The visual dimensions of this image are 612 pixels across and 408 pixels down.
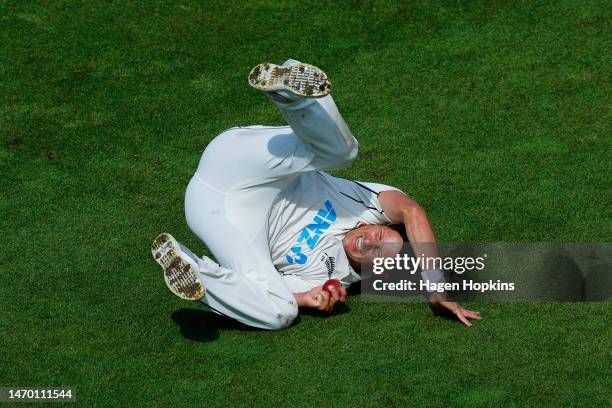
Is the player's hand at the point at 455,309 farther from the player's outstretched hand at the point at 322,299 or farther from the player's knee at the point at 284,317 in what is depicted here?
the player's knee at the point at 284,317

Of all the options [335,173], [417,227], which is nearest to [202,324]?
[417,227]

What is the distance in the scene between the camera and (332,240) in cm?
719

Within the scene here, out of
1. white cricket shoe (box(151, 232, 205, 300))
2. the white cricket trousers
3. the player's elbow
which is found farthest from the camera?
the player's elbow

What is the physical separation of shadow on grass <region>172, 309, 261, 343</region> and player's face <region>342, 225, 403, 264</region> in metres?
0.86

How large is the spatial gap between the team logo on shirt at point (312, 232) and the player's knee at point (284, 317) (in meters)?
0.45

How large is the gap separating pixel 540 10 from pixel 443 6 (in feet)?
2.86

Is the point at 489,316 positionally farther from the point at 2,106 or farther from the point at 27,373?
the point at 2,106

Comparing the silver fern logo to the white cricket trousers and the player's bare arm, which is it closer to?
the white cricket trousers

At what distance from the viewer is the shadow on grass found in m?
6.74

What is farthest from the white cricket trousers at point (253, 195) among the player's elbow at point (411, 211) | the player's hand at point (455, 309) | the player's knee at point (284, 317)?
the player's hand at point (455, 309)

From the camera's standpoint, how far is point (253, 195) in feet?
23.0

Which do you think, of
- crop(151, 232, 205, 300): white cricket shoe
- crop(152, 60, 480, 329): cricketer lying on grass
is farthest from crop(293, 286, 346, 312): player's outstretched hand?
crop(151, 232, 205, 300): white cricket shoe

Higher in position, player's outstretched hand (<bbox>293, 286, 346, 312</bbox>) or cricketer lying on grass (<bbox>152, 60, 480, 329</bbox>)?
cricketer lying on grass (<bbox>152, 60, 480, 329</bbox>)

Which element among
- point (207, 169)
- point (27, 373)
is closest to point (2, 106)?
point (207, 169)
